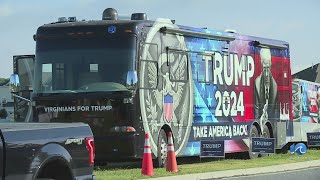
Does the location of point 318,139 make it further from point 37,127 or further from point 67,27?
point 37,127

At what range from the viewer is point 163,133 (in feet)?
50.1

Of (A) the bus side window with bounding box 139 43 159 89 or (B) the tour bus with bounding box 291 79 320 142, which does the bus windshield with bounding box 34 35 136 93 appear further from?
(B) the tour bus with bounding box 291 79 320 142

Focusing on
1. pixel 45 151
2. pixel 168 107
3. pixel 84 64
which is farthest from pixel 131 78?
pixel 45 151

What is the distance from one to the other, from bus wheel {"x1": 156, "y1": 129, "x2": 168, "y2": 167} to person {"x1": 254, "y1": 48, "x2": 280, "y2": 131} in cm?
495

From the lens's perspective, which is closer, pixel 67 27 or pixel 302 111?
pixel 67 27

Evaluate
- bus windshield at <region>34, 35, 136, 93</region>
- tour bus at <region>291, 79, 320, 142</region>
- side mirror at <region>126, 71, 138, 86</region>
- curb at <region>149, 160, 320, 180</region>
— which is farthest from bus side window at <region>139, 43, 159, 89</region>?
tour bus at <region>291, 79, 320, 142</region>

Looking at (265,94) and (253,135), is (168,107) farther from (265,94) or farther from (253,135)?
(265,94)

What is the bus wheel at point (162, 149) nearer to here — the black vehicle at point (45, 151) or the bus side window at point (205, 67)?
the bus side window at point (205, 67)

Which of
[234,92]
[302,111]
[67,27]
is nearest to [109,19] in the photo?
[67,27]

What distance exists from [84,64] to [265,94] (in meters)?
7.53

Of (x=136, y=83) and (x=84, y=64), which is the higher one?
(x=84, y=64)

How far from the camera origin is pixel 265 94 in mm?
20078

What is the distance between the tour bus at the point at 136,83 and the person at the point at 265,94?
1.54 meters

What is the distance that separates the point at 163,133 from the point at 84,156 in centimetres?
750
